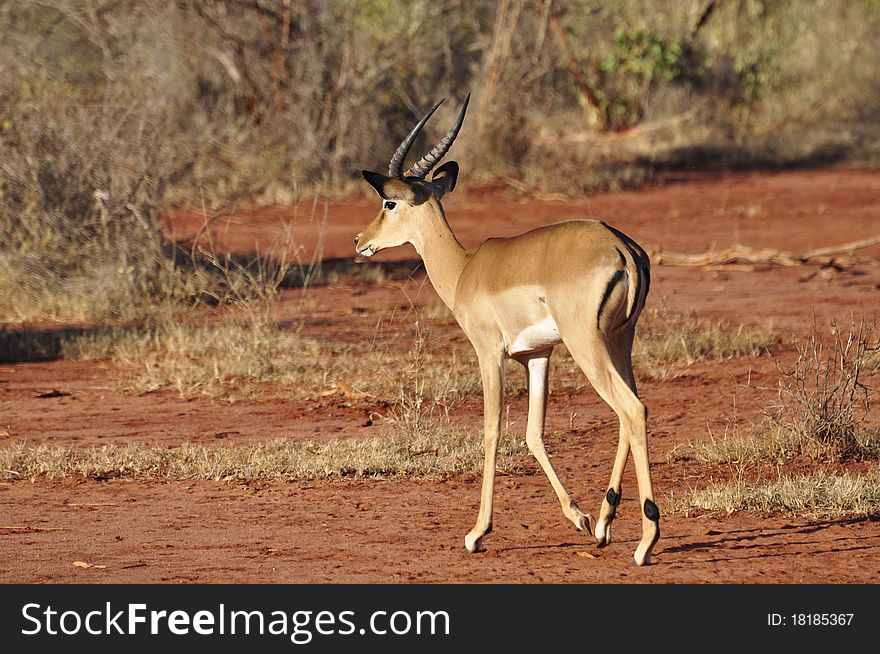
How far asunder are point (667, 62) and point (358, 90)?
6.73 metres

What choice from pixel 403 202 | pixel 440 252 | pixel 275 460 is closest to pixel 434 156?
pixel 403 202

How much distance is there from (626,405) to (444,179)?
190 centimetres

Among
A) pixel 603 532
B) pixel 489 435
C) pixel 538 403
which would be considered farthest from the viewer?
pixel 538 403

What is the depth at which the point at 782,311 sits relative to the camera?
12516 mm

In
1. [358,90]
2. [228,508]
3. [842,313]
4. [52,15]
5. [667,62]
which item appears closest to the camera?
[228,508]

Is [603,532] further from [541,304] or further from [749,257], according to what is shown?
[749,257]

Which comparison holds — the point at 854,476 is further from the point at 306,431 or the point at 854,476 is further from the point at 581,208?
the point at 581,208

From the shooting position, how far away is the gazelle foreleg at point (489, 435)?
5969 millimetres

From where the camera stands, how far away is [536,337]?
5.98 m

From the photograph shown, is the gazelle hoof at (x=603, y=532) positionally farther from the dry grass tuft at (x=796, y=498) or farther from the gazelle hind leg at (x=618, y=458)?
the dry grass tuft at (x=796, y=498)

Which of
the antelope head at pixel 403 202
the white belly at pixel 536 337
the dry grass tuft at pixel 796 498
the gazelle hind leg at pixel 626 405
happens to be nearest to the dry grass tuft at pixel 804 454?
the dry grass tuft at pixel 796 498

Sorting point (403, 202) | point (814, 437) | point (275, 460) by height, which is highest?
point (403, 202)

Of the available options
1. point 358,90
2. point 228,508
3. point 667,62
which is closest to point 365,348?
point 228,508

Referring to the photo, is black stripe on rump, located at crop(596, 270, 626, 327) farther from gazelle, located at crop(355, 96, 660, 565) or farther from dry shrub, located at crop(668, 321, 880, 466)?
dry shrub, located at crop(668, 321, 880, 466)
